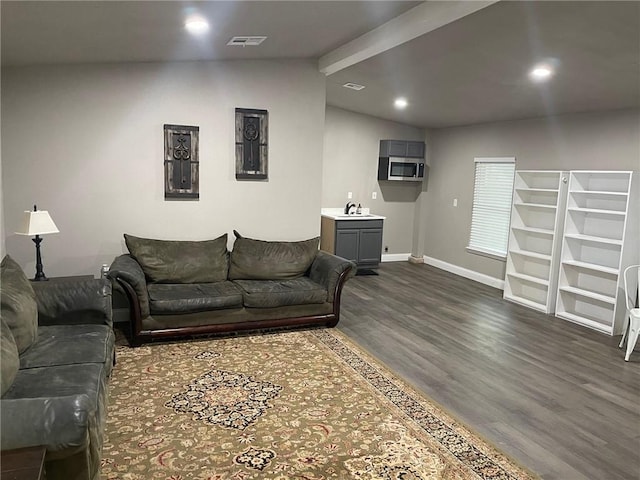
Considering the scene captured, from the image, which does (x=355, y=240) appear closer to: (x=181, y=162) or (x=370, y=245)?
(x=370, y=245)

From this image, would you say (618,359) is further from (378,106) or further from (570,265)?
(378,106)

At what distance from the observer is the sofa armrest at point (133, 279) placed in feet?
12.8

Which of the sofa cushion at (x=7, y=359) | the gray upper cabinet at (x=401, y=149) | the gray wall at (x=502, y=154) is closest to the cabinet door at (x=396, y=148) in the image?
the gray upper cabinet at (x=401, y=149)

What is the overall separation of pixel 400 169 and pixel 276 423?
5814mm

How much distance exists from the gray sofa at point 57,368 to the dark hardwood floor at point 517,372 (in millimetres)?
2212

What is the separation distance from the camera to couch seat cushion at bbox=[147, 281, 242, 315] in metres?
4.09

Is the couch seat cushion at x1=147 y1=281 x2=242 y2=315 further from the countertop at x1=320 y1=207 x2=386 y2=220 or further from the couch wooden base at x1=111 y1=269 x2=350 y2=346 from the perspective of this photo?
the countertop at x1=320 y1=207 x2=386 y2=220

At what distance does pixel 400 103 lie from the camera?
6.65 meters

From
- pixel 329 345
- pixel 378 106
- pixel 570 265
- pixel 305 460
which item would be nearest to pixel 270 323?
pixel 329 345

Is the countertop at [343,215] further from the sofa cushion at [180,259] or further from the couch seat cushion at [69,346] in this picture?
the couch seat cushion at [69,346]

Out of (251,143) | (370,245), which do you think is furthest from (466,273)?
(251,143)

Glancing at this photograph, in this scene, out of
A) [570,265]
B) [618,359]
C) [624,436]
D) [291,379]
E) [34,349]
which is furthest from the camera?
[570,265]

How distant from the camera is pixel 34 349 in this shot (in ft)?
9.24

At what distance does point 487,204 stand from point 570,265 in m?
1.92
